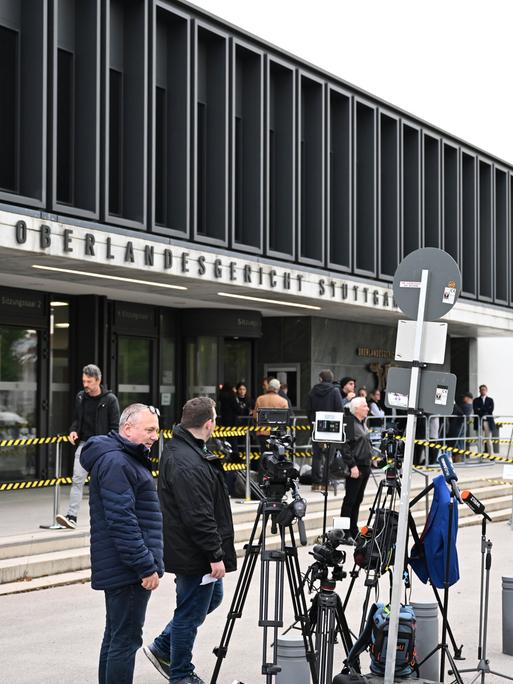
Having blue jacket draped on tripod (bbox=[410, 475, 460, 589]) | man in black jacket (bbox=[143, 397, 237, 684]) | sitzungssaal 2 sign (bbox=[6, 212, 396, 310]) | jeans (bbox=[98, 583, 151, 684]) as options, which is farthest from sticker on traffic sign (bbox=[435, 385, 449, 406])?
sitzungssaal 2 sign (bbox=[6, 212, 396, 310])

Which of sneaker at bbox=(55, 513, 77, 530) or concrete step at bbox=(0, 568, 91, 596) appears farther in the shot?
sneaker at bbox=(55, 513, 77, 530)

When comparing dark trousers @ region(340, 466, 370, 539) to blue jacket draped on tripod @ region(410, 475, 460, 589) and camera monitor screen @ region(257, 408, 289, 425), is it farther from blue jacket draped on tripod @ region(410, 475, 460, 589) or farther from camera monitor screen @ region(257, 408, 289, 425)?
blue jacket draped on tripod @ region(410, 475, 460, 589)

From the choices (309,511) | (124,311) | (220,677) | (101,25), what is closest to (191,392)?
(124,311)

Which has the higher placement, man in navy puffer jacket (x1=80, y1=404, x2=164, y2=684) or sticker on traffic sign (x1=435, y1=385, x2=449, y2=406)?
sticker on traffic sign (x1=435, y1=385, x2=449, y2=406)

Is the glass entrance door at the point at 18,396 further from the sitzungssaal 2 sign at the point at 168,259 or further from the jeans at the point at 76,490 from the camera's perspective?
the jeans at the point at 76,490

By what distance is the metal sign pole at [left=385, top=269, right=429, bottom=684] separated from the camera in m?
6.52

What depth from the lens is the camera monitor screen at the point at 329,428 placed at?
1039cm

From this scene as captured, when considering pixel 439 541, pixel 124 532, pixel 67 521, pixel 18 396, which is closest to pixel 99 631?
pixel 439 541

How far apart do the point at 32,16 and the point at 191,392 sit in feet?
30.9

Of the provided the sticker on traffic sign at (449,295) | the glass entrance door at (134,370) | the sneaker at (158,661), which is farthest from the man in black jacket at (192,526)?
the glass entrance door at (134,370)

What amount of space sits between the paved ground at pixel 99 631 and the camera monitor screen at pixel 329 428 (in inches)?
62.2

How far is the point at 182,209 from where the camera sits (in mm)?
17781

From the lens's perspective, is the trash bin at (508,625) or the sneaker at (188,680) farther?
the trash bin at (508,625)

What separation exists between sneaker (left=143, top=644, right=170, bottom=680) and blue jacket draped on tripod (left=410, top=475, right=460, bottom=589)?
6.06ft
